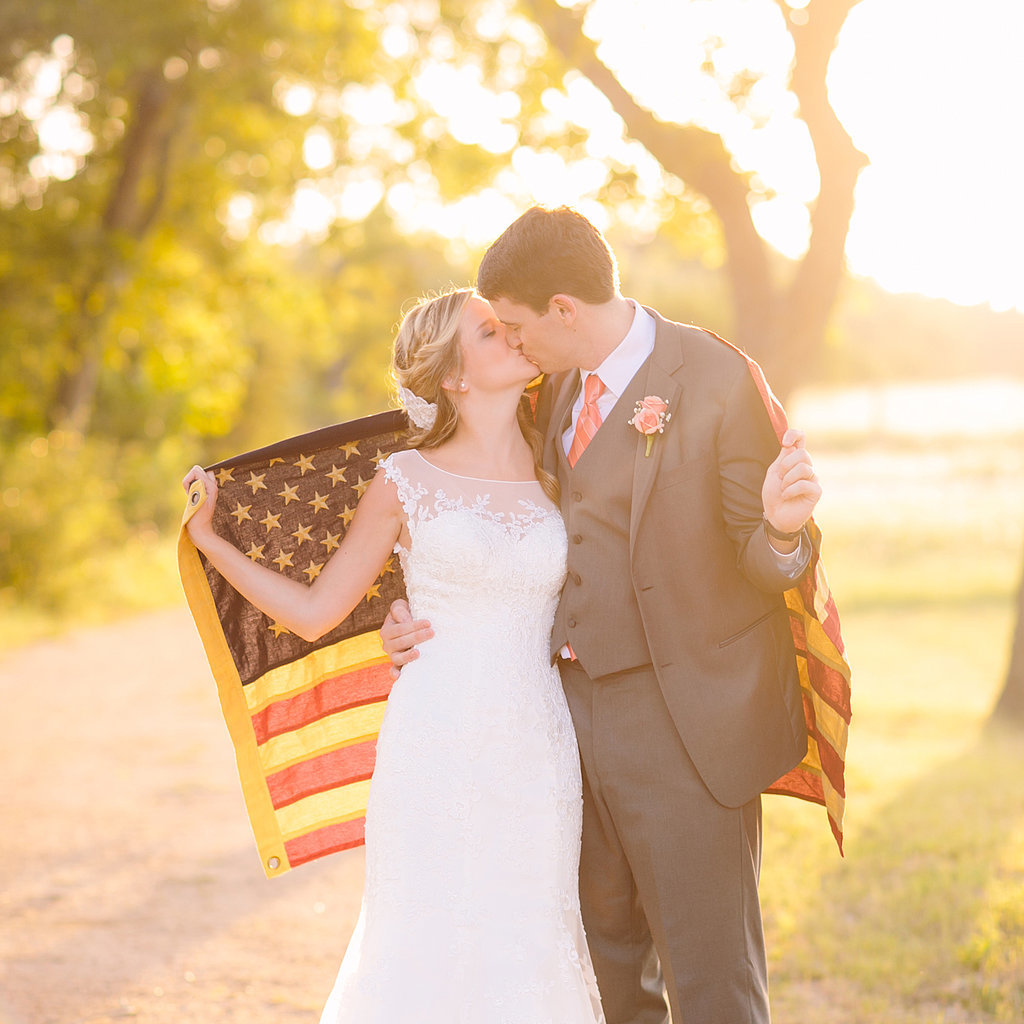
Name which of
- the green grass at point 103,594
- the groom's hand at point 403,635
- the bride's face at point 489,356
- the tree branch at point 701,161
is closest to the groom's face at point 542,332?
the bride's face at point 489,356

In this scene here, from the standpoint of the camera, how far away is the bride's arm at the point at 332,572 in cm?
332

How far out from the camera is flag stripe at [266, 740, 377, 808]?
387cm

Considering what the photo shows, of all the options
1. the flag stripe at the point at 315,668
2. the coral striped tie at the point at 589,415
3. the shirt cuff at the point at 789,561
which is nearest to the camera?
the shirt cuff at the point at 789,561

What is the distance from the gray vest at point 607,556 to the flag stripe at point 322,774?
1133 mm

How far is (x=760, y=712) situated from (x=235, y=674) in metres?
1.70

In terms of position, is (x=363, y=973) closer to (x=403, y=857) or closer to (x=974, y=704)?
(x=403, y=857)

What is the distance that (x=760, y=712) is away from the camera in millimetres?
3066

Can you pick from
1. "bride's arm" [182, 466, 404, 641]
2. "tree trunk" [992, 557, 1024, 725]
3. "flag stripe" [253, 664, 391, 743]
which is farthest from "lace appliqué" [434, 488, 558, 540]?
"tree trunk" [992, 557, 1024, 725]

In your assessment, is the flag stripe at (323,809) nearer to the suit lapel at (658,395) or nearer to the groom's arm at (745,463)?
the suit lapel at (658,395)

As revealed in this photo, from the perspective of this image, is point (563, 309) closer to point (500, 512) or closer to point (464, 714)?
point (500, 512)

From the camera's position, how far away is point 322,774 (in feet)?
12.8

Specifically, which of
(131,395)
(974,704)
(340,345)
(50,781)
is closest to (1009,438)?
(340,345)

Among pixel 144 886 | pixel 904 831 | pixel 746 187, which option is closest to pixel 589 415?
pixel 904 831

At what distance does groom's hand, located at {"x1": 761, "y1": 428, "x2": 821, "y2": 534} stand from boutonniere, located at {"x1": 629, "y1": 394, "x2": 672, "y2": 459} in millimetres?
332
